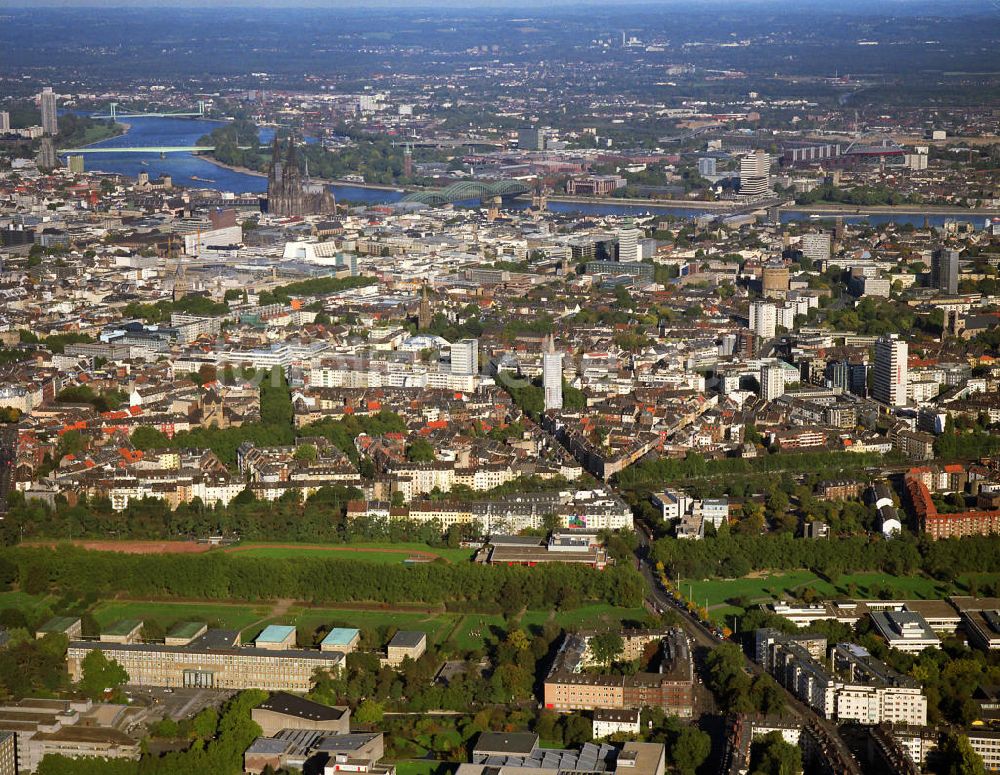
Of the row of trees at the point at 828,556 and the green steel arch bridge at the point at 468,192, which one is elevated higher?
the row of trees at the point at 828,556

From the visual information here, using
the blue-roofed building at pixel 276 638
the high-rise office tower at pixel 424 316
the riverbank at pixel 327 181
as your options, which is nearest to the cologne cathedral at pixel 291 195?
the riverbank at pixel 327 181

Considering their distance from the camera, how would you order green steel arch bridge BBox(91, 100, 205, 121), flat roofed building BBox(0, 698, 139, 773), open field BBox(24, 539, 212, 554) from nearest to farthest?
flat roofed building BBox(0, 698, 139, 773) < open field BBox(24, 539, 212, 554) < green steel arch bridge BBox(91, 100, 205, 121)

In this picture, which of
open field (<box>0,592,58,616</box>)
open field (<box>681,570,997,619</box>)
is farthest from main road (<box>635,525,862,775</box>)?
open field (<box>0,592,58,616</box>)

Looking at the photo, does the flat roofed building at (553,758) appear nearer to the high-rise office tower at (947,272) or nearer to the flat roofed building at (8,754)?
the flat roofed building at (8,754)

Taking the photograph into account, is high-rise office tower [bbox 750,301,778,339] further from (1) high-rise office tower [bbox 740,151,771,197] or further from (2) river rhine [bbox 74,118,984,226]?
(1) high-rise office tower [bbox 740,151,771,197]

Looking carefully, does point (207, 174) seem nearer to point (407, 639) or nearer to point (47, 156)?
point (47, 156)

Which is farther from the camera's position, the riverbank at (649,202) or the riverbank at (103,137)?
the riverbank at (103,137)

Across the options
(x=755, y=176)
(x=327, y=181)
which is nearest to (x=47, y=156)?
(x=327, y=181)
